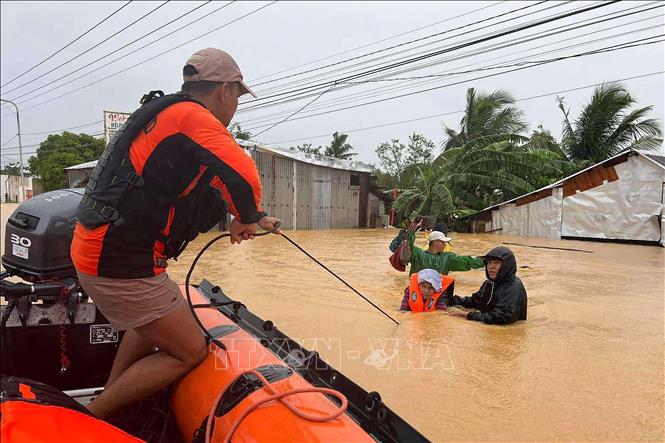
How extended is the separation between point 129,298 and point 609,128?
64.9 feet

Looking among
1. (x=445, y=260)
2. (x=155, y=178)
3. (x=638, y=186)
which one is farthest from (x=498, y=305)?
(x=638, y=186)

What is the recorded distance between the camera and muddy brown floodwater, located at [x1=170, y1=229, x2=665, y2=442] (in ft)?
9.40

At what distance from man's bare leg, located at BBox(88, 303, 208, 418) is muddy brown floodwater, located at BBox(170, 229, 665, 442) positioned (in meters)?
1.54

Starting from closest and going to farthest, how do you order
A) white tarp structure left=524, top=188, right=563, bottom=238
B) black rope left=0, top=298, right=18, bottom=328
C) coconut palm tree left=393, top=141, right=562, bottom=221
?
black rope left=0, top=298, right=18, bottom=328 < white tarp structure left=524, top=188, right=563, bottom=238 < coconut palm tree left=393, top=141, right=562, bottom=221

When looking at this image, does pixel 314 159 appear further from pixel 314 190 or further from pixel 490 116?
pixel 490 116

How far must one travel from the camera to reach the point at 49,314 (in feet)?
7.72

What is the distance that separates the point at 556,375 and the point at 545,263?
6.69 m

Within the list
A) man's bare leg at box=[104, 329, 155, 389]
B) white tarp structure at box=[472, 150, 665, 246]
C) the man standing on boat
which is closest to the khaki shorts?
the man standing on boat

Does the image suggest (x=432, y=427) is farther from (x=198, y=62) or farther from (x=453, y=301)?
(x=453, y=301)

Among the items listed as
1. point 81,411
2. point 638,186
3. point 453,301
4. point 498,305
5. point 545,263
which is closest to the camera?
point 81,411

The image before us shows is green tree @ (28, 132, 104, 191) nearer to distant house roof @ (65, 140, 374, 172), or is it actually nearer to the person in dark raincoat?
distant house roof @ (65, 140, 374, 172)

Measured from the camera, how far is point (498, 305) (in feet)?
15.6

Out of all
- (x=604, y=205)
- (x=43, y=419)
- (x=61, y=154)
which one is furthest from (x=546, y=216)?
(x=61, y=154)

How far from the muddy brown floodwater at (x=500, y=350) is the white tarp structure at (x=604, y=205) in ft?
20.7
